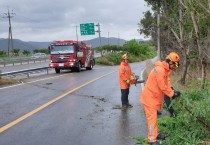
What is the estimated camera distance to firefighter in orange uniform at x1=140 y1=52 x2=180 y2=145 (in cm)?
711

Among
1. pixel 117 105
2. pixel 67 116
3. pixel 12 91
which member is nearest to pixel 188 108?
pixel 67 116

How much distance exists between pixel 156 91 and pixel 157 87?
7 cm

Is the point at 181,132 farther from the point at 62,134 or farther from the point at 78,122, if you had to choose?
the point at 78,122

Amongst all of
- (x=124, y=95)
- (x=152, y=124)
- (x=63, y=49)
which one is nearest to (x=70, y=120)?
(x=124, y=95)

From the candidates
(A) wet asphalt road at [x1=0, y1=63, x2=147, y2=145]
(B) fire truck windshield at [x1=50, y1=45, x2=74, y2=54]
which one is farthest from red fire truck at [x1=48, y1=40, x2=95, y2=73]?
(A) wet asphalt road at [x1=0, y1=63, x2=147, y2=145]

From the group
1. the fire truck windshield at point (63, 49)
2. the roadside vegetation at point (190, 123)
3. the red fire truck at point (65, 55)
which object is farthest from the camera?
the fire truck windshield at point (63, 49)

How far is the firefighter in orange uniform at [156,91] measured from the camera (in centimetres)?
711

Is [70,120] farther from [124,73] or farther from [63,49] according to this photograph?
[63,49]

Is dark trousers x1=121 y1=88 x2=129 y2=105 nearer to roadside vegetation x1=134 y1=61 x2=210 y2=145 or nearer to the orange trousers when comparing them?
roadside vegetation x1=134 y1=61 x2=210 y2=145

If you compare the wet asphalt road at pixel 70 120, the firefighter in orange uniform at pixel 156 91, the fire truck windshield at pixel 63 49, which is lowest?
the wet asphalt road at pixel 70 120

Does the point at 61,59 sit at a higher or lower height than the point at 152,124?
higher

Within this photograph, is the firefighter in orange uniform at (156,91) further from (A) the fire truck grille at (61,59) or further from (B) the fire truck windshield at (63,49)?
(B) the fire truck windshield at (63,49)

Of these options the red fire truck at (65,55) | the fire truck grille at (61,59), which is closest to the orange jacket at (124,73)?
the red fire truck at (65,55)

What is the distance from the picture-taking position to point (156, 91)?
723 centimetres
